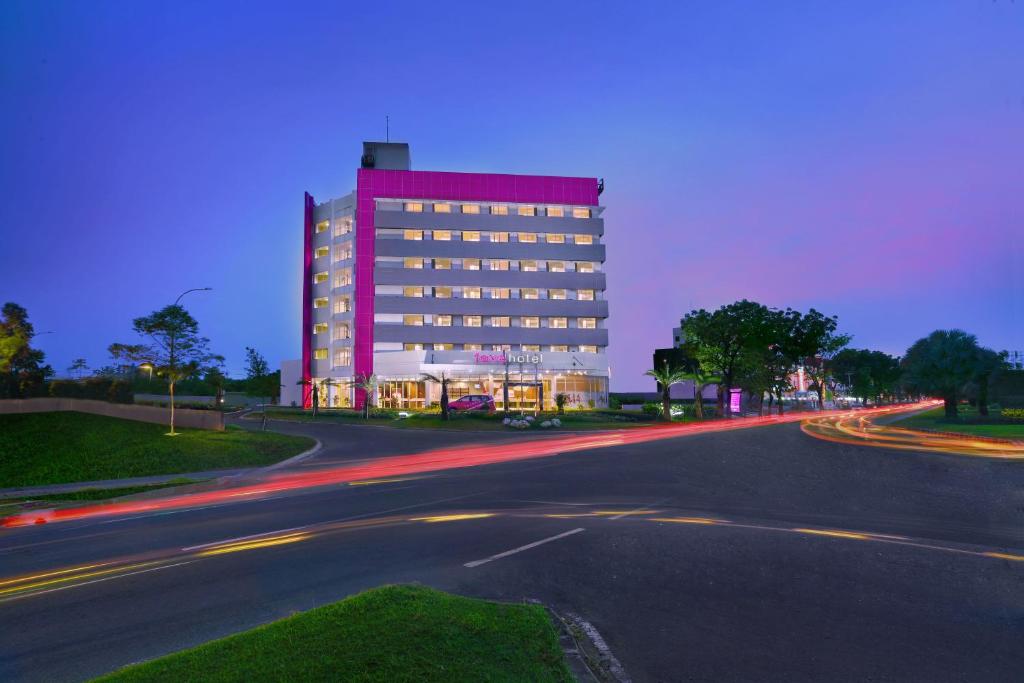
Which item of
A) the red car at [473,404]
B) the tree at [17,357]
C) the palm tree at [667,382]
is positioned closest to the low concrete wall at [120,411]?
the tree at [17,357]

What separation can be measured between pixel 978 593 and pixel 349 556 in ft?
25.9

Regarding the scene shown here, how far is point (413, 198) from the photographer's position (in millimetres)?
80875

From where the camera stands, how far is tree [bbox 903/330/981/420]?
39.1 metres

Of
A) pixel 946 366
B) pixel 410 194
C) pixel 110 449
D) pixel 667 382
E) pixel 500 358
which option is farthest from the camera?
pixel 410 194

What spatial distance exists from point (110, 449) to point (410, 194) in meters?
60.4

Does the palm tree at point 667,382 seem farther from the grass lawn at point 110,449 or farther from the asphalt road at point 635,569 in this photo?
the asphalt road at point 635,569

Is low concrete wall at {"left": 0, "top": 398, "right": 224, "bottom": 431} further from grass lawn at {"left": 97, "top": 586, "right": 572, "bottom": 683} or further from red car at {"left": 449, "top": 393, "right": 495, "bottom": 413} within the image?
grass lawn at {"left": 97, "top": 586, "right": 572, "bottom": 683}

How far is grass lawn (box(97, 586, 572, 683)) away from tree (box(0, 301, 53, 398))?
4858 cm

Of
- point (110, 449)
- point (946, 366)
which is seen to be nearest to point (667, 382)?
point (946, 366)

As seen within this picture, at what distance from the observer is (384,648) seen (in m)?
4.55

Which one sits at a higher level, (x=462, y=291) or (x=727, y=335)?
(x=462, y=291)

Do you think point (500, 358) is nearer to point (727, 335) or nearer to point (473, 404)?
point (473, 404)

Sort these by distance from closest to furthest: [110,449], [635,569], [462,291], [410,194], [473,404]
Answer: [635,569], [110,449], [473,404], [462,291], [410,194]

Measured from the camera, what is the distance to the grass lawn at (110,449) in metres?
21.8
